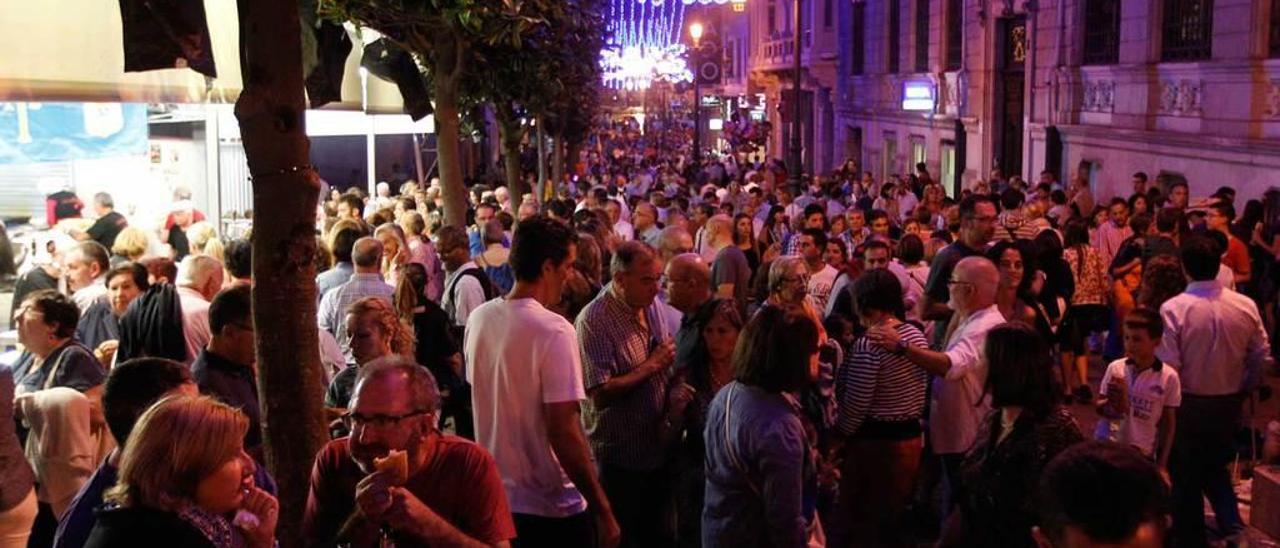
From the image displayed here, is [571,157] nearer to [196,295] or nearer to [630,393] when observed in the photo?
[196,295]

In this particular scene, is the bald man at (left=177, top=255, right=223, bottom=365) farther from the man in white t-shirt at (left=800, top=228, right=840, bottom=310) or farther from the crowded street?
the man in white t-shirt at (left=800, top=228, right=840, bottom=310)

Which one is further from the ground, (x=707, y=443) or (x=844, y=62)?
(x=844, y=62)

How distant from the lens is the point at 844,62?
143 ft

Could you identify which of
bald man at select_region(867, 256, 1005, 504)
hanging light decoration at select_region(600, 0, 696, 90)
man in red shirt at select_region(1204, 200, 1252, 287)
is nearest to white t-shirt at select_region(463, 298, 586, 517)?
bald man at select_region(867, 256, 1005, 504)

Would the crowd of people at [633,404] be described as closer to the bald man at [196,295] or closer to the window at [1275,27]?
the bald man at [196,295]

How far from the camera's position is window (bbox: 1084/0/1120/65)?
23156 mm

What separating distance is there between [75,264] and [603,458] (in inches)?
152

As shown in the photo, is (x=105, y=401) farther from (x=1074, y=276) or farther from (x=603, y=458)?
A: (x=1074, y=276)

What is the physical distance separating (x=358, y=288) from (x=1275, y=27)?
44.4 ft

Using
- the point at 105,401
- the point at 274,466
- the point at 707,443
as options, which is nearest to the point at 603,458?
the point at 707,443

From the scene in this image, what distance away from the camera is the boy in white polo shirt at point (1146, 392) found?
6.75 m

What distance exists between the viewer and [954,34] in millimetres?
33312

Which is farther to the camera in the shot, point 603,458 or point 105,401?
point 603,458

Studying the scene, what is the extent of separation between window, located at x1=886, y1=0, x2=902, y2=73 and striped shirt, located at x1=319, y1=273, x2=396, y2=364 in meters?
31.0
